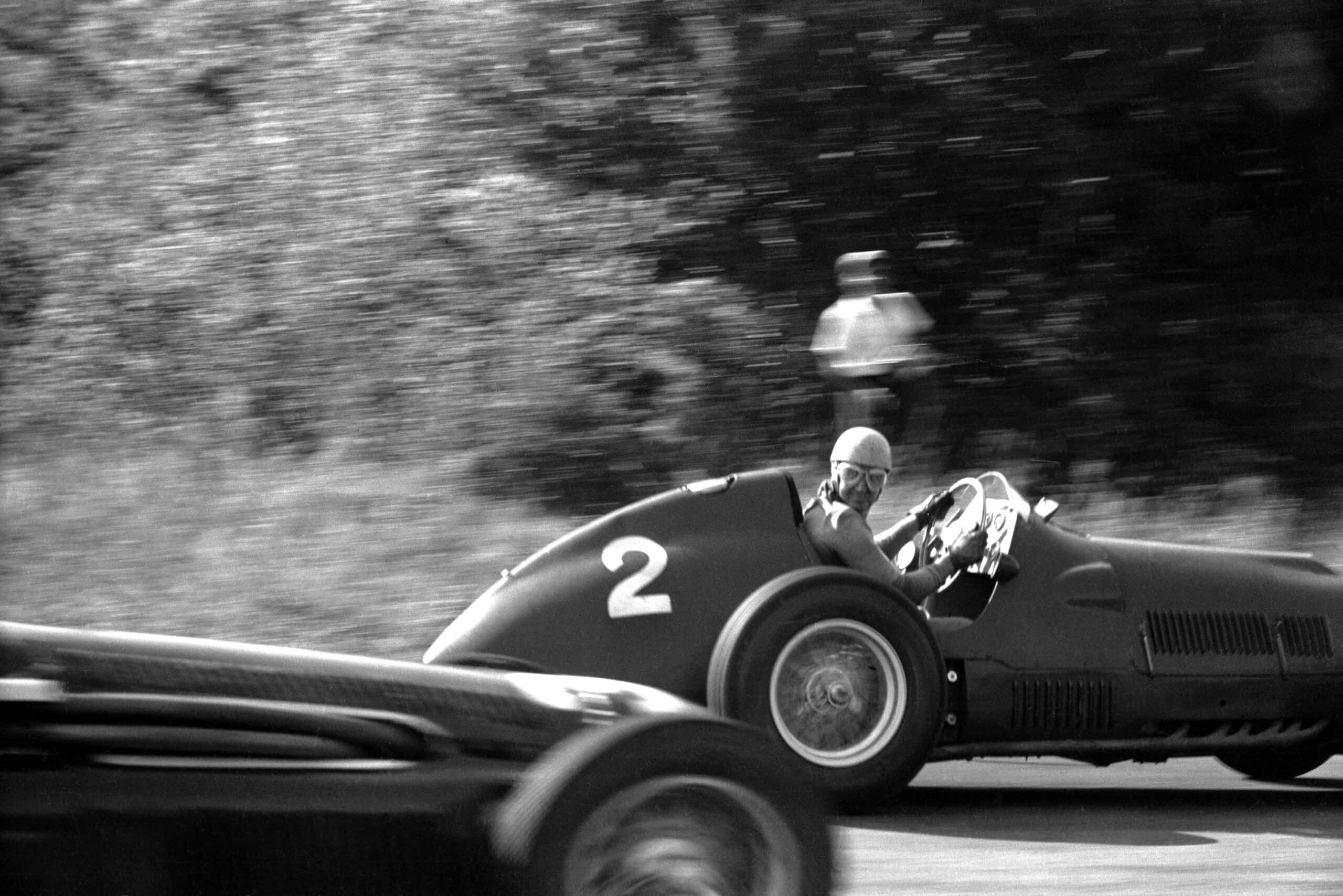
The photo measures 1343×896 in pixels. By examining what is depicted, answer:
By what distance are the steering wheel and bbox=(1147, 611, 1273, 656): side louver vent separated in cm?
65

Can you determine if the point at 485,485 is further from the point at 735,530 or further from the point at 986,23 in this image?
the point at 735,530

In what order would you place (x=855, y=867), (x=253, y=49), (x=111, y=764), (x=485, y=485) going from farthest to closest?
(x=253, y=49), (x=485, y=485), (x=855, y=867), (x=111, y=764)

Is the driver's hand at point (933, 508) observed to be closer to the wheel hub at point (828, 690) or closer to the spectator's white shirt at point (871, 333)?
the wheel hub at point (828, 690)

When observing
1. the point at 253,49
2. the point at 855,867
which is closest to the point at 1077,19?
the point at 253,49

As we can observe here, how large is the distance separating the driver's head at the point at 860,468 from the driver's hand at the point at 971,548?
323mm

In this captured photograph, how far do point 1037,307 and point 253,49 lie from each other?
5627 millimetres

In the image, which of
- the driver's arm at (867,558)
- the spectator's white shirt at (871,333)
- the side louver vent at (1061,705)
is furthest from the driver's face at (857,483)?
the spectator's white shirt at (871,333)

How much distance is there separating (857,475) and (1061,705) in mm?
1020

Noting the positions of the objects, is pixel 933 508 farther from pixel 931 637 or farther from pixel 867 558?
pixel 931 637

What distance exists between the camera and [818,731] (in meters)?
6.16

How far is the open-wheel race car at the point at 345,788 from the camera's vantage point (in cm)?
320

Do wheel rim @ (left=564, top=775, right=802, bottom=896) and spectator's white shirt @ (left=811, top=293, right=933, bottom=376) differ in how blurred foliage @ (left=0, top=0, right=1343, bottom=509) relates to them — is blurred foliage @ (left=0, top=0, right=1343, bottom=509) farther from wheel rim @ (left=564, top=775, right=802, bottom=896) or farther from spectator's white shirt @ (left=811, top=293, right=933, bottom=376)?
wheel rim @ (left=564, top=775, right=802, bottom=896)

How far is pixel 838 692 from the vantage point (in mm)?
6156

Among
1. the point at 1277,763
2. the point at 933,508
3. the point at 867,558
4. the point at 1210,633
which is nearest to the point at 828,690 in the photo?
the point at 867,558
